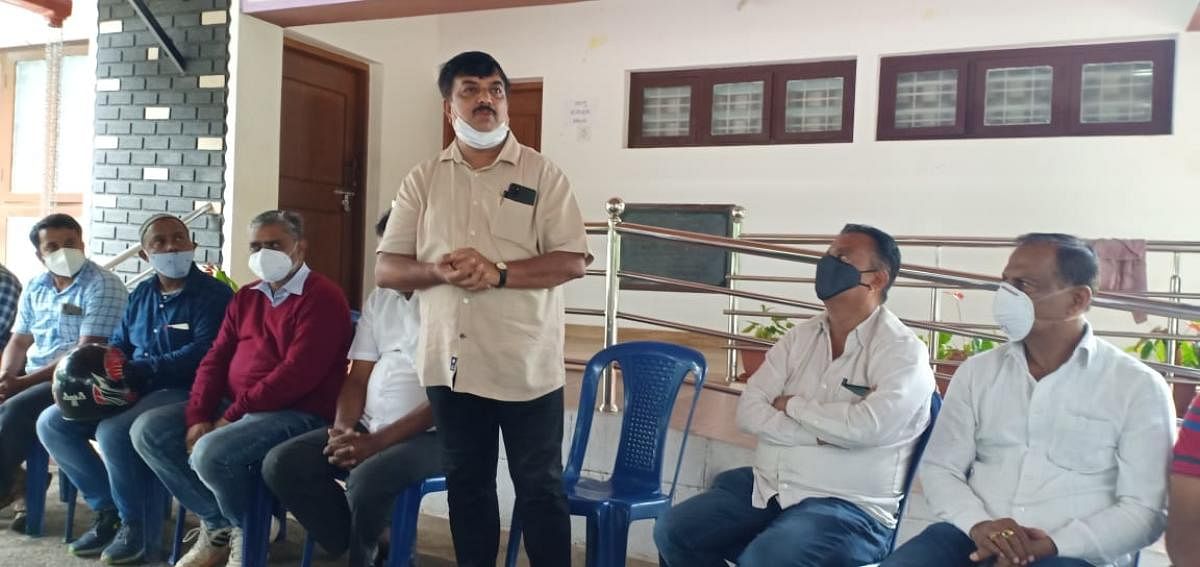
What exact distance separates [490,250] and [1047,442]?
1234mm

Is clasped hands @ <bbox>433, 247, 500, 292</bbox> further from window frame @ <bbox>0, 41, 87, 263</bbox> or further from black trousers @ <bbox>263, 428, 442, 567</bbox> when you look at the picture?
window frame @ <bbox>0, 41, 87, 263</bbox>

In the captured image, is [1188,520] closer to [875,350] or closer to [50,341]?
[875,350]

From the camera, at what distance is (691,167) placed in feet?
20.9

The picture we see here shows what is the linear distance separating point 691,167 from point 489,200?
14.1 feet

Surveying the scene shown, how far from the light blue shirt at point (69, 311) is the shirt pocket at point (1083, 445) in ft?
9.72

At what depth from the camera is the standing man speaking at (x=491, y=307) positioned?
7.11 ft

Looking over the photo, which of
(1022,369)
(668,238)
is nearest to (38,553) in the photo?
(668,238)

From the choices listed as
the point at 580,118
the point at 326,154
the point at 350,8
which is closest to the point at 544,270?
the point at 350,8

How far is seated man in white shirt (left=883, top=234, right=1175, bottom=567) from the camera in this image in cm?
172

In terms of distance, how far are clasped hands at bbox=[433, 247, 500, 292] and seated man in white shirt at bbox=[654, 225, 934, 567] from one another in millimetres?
673

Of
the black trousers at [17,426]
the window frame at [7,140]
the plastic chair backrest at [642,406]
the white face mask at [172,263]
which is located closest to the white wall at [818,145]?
the window frame at [7,140]

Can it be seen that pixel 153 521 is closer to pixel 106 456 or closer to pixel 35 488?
pixel 106 456

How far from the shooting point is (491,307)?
85.6 inches

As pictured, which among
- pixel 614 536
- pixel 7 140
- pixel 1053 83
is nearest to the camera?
pixel 614 536
